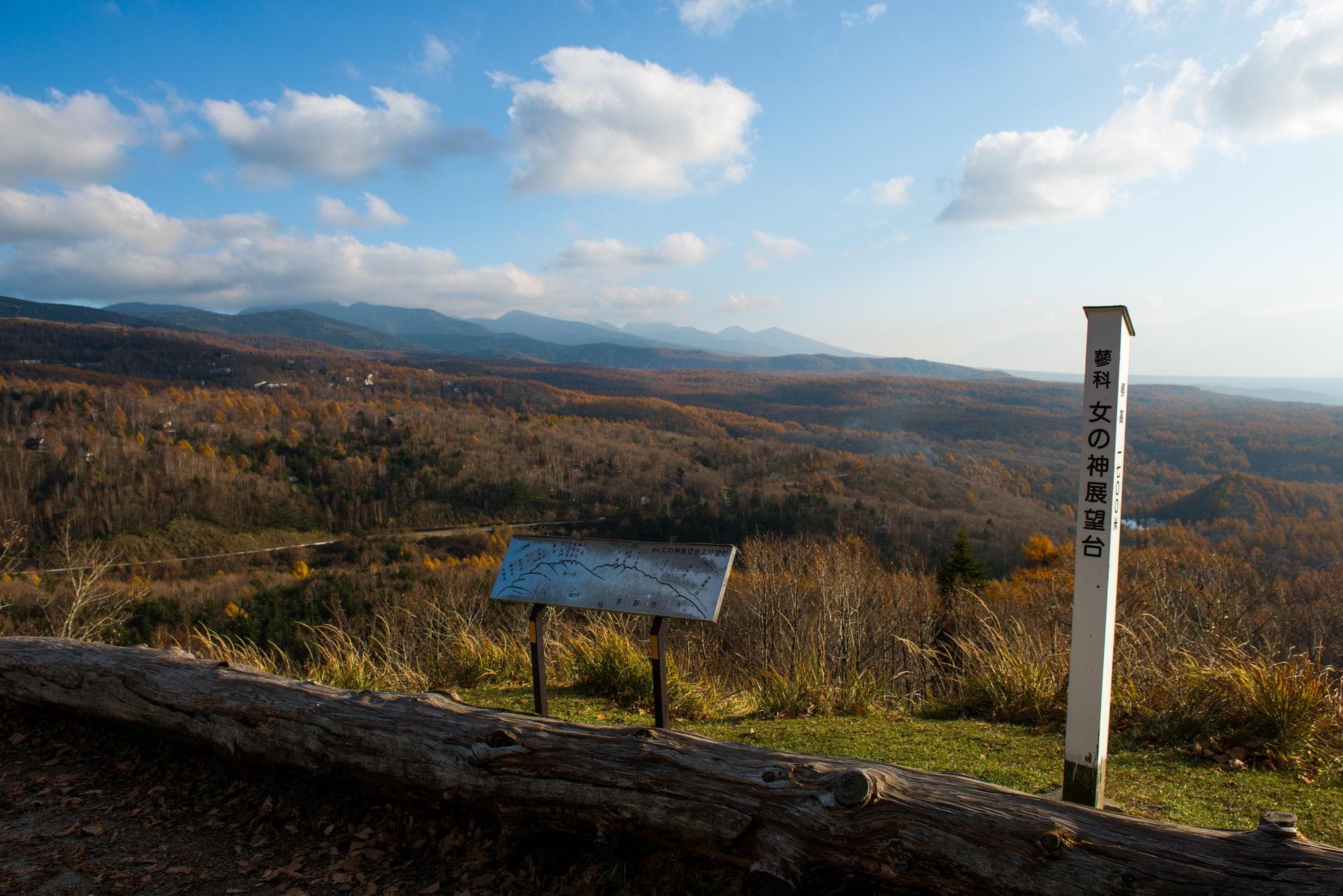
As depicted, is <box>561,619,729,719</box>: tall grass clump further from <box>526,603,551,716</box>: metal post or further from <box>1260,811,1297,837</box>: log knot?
<box>1260,811,1297,837</box>: log knot

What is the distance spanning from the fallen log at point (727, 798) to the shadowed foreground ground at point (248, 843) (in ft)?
0.45

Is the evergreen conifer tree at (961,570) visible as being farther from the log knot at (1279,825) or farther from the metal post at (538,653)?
the log knot at (1279,825)

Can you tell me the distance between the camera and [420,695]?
4.07m

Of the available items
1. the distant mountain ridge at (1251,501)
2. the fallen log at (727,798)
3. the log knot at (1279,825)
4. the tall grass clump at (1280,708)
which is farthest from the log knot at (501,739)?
the distant mountain ridge at (1251,501)

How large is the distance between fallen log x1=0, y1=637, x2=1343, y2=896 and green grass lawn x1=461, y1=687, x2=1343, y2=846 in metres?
1.22

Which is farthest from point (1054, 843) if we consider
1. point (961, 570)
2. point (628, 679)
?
point (961, 570)

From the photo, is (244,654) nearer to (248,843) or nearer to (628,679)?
(628,679)

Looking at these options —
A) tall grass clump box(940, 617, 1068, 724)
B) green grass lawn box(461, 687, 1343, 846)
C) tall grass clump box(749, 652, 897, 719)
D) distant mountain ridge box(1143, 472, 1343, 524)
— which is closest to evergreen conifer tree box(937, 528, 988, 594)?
tall grass clump box(940, 617, 1068, 724)

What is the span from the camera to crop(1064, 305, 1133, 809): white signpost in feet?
11.1

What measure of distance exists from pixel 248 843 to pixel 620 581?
2314 millimetres

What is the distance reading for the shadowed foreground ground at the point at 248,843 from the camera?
10.6ft

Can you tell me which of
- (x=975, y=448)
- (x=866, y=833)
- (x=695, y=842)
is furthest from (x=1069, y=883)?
(x=975, y=448)

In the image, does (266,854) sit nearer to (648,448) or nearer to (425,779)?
(425,779)

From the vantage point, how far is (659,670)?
4.46 m
